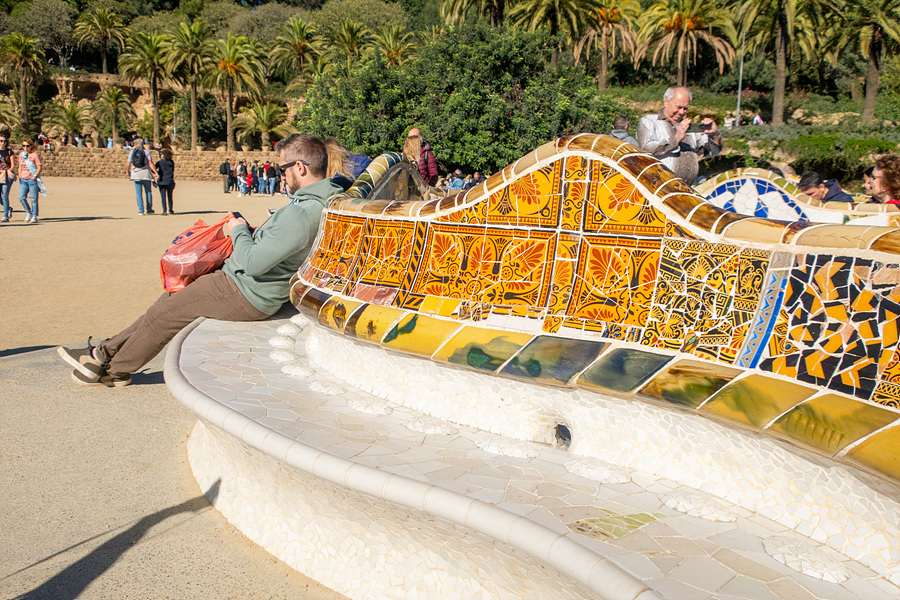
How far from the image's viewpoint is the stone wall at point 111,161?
37.8m

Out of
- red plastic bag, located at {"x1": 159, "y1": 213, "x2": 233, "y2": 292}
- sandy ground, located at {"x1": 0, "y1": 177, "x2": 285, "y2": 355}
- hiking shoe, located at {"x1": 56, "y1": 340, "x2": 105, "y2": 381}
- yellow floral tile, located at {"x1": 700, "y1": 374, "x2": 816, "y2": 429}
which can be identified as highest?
yellow floral tile, located at {"x1": 700, "y1": 374, "x2": 816, "y2": 429}

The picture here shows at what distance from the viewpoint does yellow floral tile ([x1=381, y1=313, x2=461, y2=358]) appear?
3.06 meters

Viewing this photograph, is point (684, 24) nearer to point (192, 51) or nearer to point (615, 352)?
point (192, 51)

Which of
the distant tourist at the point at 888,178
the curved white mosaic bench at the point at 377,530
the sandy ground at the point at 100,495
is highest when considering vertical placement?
the distant tourist at the point at 888,178

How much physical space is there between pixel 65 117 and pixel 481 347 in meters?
52.0

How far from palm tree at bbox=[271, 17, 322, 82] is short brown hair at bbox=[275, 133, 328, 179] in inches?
1739

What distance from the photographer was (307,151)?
4.44 m

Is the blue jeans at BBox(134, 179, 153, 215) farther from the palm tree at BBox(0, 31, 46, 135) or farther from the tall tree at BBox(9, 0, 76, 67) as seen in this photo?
the tall tree at BBox(9, 0, 76, 67)

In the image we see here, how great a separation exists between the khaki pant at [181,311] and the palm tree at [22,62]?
47566 mm

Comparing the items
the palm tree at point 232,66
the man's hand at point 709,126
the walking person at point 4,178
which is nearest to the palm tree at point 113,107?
the palm tree at point 232,66

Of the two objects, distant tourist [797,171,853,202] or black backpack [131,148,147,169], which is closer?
distant tourist [797,171,853,202]

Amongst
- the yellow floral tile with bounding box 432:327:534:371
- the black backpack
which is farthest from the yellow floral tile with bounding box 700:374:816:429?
the black backpack

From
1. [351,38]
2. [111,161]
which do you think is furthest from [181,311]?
[351,38]

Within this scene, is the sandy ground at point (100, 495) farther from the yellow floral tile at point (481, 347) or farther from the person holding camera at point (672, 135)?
the person holding camera at point (672, 135)
